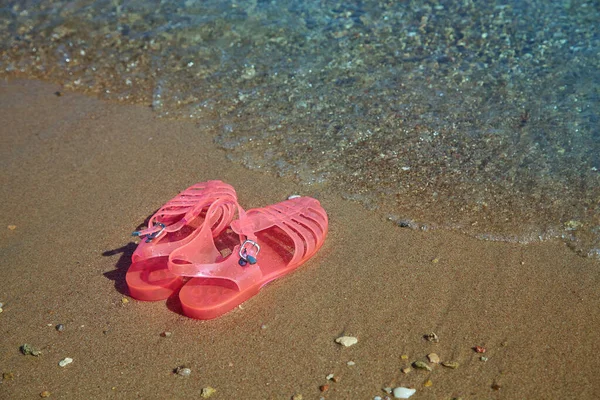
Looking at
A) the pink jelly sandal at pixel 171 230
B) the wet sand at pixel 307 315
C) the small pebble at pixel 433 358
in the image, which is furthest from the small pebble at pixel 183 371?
the small pebble at pixel 433 358

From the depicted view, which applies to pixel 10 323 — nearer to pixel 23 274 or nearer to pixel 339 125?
pixel 23 274

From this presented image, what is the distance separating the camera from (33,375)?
2.43m

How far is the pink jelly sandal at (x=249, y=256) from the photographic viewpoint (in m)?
2.66

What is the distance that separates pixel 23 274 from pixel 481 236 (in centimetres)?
214

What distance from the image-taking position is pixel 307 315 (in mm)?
2641

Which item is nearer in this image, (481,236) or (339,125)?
(481,236)

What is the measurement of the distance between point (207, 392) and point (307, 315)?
53cm

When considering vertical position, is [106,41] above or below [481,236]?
above

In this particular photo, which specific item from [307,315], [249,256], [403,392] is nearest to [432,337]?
[403,392]

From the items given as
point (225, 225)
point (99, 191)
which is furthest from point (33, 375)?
point (99, 191)

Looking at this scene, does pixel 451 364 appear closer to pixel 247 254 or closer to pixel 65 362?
pixel 247 254

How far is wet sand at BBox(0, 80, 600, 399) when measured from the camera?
2.36 m

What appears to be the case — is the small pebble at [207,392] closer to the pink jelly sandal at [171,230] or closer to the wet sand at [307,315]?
the wet sand at [307,315]

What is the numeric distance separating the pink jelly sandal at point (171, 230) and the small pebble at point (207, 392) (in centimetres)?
55
